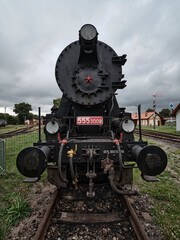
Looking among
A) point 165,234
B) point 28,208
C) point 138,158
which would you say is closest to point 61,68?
point 138,158

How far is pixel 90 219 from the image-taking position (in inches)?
94.6

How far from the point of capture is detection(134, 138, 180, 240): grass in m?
2.37

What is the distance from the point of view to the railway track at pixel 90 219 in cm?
214

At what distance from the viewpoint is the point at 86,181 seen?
11.4 feet

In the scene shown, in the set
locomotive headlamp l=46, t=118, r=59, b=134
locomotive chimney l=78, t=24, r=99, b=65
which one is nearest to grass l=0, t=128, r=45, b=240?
locomotive headlamp l=46, t=118, r=59, b=134

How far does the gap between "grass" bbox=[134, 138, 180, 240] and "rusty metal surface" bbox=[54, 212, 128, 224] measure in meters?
0.71

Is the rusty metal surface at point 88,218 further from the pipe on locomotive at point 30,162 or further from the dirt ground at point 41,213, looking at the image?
the pipe on locomotive at point 30,162

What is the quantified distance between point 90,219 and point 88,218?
0.04 metres

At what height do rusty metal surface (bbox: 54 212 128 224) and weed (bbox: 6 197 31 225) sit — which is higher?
rusty metal surface (bbox: 54 212 128 224)

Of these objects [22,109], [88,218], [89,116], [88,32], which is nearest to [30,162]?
[88,218]

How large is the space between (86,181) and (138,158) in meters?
1.88

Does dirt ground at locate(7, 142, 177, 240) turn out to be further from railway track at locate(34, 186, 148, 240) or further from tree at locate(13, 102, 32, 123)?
tree at locate(13, 102, 32, 123)

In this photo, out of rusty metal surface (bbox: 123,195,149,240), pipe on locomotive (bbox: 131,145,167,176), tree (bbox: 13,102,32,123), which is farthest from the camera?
tree (bbox: 13,102,32,123)

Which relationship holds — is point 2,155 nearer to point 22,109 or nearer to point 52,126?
point 52,126
